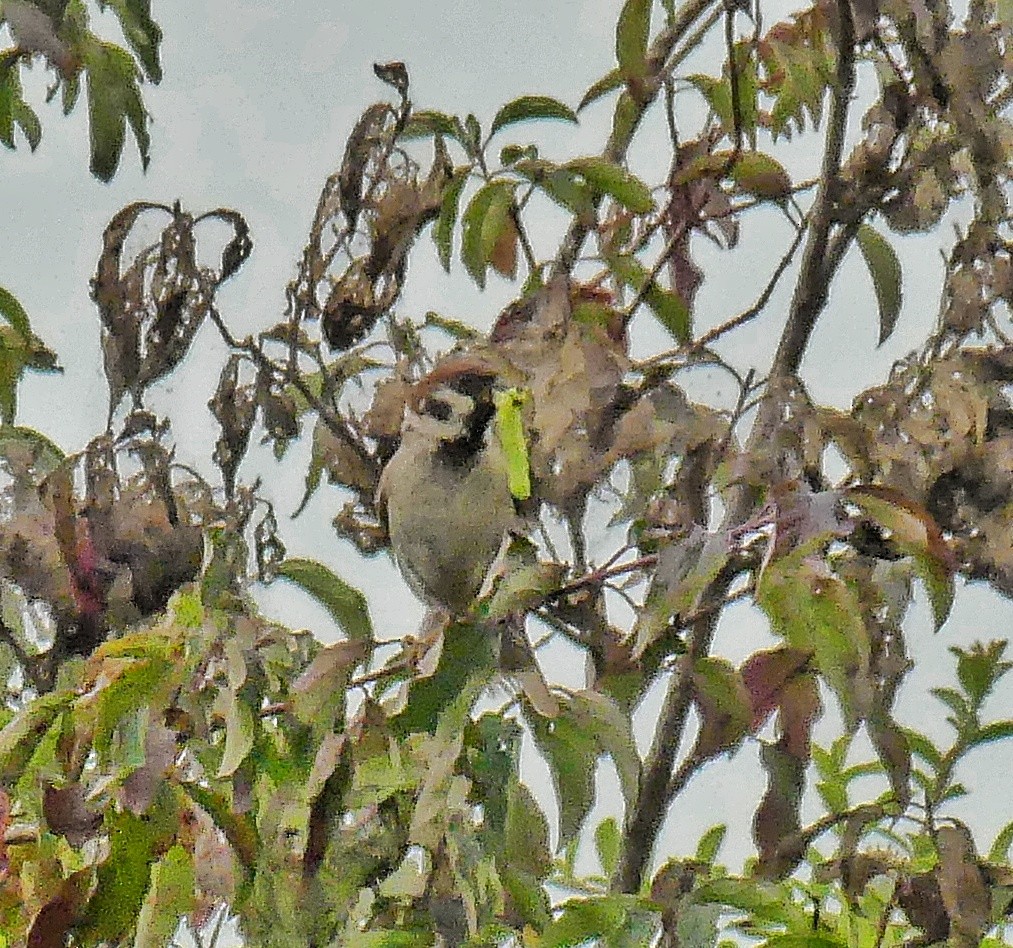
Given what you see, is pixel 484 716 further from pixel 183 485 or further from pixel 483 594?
pixel 183 485

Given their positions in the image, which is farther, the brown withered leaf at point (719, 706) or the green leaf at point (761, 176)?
the green leaf at point (761, 176)

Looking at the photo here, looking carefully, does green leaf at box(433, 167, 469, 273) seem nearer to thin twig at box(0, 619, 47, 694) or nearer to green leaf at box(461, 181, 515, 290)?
green leaf at box(461, 181, 515, 290)

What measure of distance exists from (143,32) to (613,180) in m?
0.36

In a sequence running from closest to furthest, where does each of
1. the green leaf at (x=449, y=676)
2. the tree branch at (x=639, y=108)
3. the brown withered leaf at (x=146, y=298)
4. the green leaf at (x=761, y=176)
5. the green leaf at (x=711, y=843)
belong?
the green leaf at (x=449, y=676) < the brown withered leaf at (x=146, y=298) < the green leaf at (x=761, y=176) < the tree branch at (x=639, y=108) < the green leaf at (x=711, y=843)

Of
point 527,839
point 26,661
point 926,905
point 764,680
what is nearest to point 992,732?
point 926,905

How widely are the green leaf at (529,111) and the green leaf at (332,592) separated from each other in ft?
1.39

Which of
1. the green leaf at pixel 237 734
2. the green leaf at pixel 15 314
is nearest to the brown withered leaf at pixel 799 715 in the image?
the green leaf at pixel 237 734

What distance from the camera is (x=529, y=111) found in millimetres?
1223

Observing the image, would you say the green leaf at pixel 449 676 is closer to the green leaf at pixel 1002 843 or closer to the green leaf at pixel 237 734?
the green leaf at pixel 237 734

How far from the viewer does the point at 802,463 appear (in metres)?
0.92

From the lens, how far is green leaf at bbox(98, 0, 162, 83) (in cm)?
108

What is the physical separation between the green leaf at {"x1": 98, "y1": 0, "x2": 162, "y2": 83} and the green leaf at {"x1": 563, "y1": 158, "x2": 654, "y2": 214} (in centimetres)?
32

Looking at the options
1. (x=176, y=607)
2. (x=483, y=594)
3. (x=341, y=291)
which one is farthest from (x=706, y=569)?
(x=341, y=291)

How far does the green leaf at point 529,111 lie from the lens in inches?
47.6
